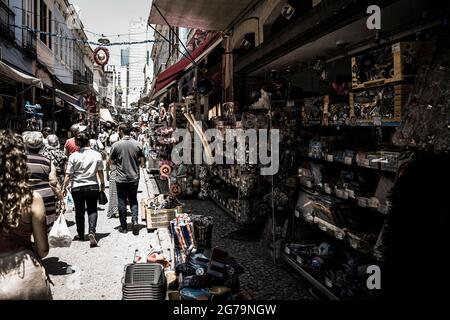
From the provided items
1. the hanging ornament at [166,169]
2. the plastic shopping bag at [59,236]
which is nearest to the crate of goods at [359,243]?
the plastic shopping bag at [59,236]

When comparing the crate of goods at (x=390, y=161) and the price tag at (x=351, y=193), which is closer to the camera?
the crate of goods at (x=390, y=161)

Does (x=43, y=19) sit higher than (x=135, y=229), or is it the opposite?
(x=43, y=19)

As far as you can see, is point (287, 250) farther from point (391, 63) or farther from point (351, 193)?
point (391, 63)

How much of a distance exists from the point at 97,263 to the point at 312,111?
11.9 feet

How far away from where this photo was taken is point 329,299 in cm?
396

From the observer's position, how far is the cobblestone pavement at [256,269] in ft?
14.1

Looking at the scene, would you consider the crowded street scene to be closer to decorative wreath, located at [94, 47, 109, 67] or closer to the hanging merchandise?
the hanging merchandise

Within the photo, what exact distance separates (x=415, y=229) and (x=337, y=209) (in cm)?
168

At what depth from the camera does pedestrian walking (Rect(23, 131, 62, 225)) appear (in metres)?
4.76

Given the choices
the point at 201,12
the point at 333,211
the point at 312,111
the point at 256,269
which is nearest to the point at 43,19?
the point at 201,12

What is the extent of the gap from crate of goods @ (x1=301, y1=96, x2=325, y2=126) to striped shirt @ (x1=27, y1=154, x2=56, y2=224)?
11.6ft

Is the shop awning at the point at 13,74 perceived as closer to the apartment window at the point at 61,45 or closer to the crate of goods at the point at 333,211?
the crate of goods at the point at 333,211

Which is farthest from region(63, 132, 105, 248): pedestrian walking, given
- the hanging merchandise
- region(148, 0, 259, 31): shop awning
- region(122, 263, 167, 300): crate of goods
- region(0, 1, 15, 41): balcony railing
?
region(0, 1, 15, 41): balcony railing

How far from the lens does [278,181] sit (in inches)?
208
